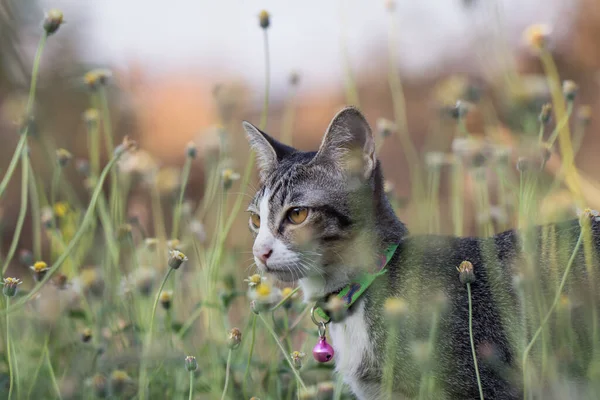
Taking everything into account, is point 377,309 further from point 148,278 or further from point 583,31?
point 583,31

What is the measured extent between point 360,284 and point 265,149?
78 centimetres

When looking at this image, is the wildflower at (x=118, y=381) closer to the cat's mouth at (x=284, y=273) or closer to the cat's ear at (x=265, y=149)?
the cat's mouth at (x=284, y=273)

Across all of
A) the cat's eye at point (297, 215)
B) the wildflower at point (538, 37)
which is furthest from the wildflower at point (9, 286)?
the wildflower at point (538, 37)

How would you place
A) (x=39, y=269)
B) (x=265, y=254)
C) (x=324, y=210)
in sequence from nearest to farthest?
(x=39, y=269), (x=265, y=254), (x=324, y=210)

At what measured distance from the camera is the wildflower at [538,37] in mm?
2234

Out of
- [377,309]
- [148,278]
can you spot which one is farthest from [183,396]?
[377,309]

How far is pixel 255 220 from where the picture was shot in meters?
2.39

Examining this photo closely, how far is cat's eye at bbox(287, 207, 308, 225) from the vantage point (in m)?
2.17

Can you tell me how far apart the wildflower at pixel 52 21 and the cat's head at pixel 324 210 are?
0.91 m

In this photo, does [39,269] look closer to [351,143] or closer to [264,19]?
[351,143]

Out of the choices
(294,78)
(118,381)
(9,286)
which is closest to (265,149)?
(294,78)

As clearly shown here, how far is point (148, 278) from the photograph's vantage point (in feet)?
5.81

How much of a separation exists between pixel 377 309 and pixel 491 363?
1.28 ft

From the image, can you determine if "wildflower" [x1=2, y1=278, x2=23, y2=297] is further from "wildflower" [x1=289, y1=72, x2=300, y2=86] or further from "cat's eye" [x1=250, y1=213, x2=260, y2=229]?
"wildflower" [x1=289, y1=72, x2=300, y2=86]
